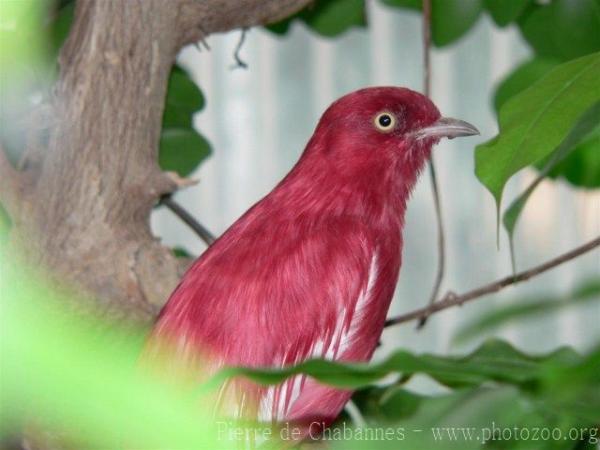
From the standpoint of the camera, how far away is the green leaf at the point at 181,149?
39.3 inches

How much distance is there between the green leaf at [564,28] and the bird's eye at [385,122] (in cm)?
23

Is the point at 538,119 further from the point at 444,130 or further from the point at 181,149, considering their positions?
the point at 181,149

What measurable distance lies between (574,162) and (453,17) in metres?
0.20

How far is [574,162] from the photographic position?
0.95m

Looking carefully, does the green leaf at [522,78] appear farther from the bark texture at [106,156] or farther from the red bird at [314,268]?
the bark texture at [106,156]

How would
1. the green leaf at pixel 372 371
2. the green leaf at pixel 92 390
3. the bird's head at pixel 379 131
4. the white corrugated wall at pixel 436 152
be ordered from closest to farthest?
1. the green leaf at pixel 92 390
2. the green leaf at pixel 372 371
3. the bird's head at pixel 379 131
4. the white corrugated wall at pixel 436 152

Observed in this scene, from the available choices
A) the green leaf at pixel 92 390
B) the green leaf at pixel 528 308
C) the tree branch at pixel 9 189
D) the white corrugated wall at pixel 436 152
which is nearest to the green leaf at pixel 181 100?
the tree branch at pixel 9 189

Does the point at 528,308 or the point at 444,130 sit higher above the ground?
the point at 444,130

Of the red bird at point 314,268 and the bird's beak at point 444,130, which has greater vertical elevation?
the bird's beak at point 444,130

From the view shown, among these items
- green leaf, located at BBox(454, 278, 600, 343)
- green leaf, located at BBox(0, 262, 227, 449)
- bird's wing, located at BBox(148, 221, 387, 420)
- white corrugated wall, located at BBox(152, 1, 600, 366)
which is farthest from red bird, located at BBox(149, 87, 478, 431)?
white corrugated wall, located at BBox(152, 1, 600, 366)

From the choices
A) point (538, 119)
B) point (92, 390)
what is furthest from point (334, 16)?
point (92, 390)

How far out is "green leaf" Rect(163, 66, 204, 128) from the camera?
0.97 meters

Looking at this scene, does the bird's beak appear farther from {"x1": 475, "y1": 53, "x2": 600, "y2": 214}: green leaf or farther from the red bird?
{"x1": 475, "y1": 53, "x2": 600, "y2": 214}: green leaf

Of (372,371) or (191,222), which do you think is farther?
(191,222)
